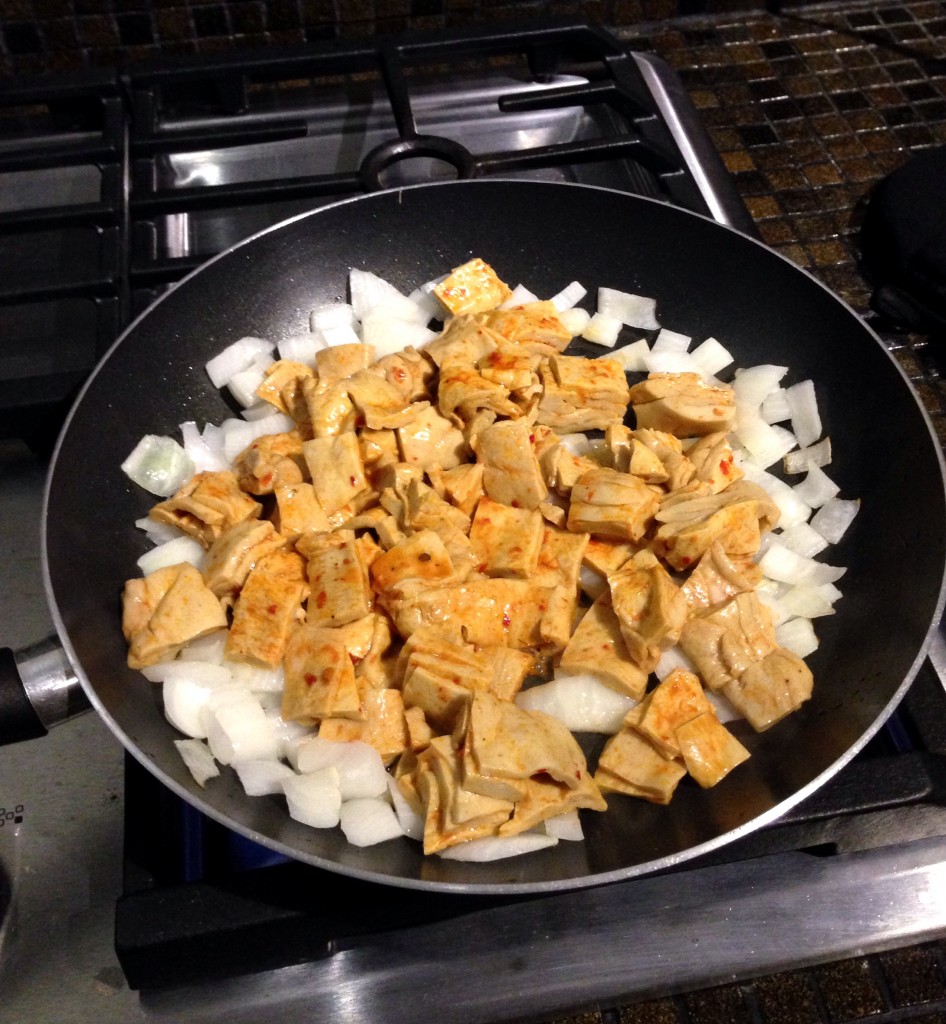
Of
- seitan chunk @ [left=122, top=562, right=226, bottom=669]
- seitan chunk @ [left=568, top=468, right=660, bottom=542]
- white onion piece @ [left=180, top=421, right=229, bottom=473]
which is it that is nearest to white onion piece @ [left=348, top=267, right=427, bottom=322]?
white onion piece @ [left=180, top=421, right=229, bottom=473]

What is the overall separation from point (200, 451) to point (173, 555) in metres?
0.20

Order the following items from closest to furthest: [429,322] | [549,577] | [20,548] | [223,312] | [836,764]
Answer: [836,764] < [549,577] < [20,548] < [223,312] < [429,322]

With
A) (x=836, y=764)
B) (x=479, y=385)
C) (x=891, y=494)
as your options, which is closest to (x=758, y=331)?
(x=891, y=494)

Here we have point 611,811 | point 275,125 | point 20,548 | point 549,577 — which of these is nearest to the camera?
point 611,811

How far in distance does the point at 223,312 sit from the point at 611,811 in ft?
3.59

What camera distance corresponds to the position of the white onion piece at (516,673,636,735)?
1.29 metres

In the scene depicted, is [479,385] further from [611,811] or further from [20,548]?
[20,548]

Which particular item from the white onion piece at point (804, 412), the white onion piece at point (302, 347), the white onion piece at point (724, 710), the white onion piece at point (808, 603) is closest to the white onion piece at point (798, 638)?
the white onion piece at point (808, 603)

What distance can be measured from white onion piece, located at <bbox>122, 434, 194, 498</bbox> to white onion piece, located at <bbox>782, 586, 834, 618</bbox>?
1.00 meters

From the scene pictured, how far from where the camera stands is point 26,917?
119cm

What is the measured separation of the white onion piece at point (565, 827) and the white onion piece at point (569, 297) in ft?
3.23

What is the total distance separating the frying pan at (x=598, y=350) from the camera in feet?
3.71

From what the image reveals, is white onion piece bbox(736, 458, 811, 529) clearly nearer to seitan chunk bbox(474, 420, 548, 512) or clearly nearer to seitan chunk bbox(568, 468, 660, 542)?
seitan chunk bbox(568, 468, 660, 542)

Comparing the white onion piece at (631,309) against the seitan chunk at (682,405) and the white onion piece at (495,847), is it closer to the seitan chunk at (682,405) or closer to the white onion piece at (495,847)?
the seitan chunk at (682,405)
